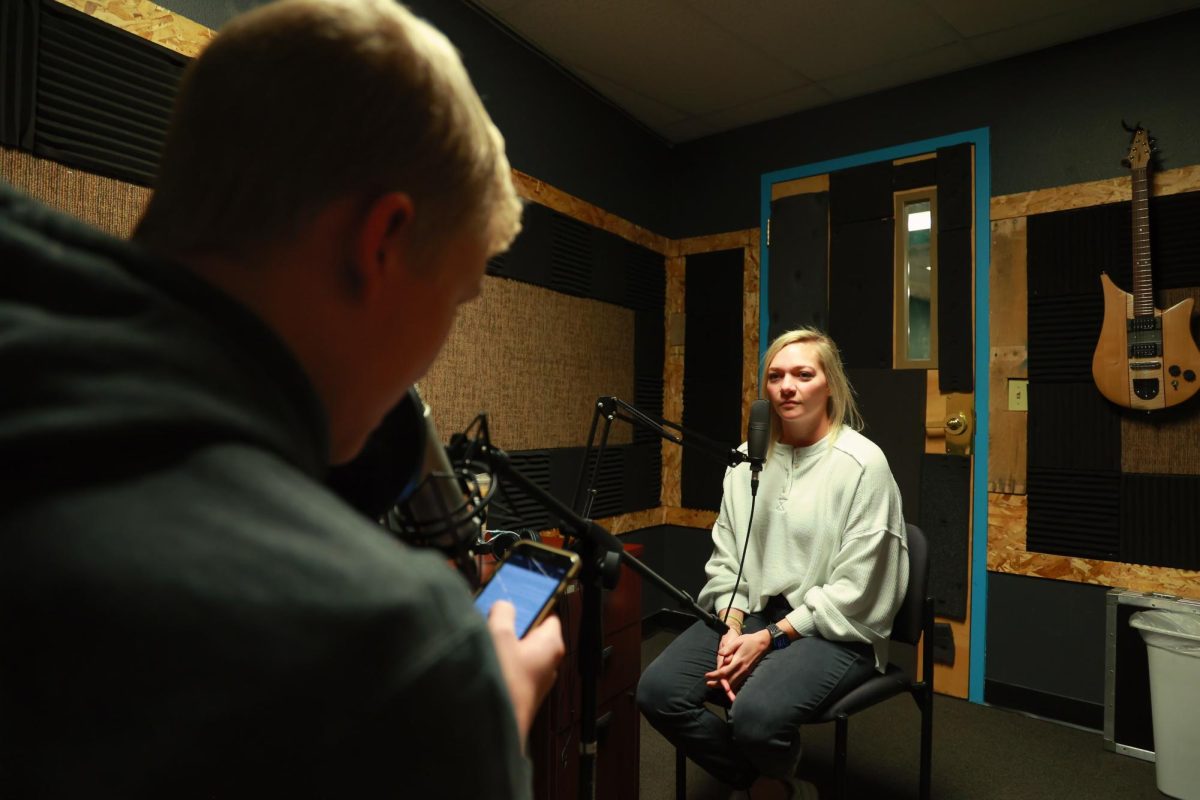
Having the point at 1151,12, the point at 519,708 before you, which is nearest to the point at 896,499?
the point at 519,708

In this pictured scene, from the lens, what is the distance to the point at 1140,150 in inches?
109

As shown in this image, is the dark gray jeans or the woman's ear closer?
the woman's ear

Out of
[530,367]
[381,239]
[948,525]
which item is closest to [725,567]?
[530,367]

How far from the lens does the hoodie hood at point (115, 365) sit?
37 centimetres

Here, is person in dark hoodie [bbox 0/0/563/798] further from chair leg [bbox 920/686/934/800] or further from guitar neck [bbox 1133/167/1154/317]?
guitar neck [bbox 1133/167/1154/317]

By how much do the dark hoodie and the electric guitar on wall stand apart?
3200 mm

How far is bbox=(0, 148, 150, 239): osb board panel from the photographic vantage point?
1669 millimetres

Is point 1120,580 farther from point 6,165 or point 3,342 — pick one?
point 6,165

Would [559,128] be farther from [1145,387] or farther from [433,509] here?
[433,509]

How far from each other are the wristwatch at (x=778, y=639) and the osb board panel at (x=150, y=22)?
7.62ft

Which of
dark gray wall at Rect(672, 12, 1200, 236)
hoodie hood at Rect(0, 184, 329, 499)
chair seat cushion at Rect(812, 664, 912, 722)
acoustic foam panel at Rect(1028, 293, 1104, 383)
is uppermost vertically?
dark gray wall at Rect(672, 12, 1200, 236)

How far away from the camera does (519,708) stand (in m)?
0.56

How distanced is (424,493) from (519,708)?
0.37 meters

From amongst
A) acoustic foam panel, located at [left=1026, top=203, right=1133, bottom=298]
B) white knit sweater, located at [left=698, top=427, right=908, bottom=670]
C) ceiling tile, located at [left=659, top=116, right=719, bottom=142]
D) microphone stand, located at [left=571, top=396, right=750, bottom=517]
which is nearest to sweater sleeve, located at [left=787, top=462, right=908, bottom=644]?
white knit sweater, located at [left=698, top=427, right=908, bottom=670]
